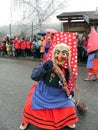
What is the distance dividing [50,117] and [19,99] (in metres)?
2.04

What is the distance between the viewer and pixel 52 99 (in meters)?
4.38

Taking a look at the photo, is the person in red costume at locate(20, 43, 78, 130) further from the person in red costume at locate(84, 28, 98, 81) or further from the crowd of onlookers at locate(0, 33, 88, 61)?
the crowd of onlookers at locate(0, 33, 88, 61)

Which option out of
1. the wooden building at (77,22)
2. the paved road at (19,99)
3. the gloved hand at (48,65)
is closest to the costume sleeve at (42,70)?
the gloved hand at (48,65)

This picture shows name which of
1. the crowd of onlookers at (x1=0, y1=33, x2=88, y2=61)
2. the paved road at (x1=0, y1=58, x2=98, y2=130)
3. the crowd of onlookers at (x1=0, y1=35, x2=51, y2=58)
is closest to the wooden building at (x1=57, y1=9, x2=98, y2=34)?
the crowd of onlookers at (x1=0, y1=33, x2=88, y2=61)

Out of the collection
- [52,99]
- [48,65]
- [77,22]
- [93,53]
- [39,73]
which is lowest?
[52,99]

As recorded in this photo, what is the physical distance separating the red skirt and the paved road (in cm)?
30

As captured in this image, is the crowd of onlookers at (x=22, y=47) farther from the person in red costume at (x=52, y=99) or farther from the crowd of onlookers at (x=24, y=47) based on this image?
the person in red costume at (x=52, y=99)

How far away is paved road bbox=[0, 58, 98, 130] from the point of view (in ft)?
15.9

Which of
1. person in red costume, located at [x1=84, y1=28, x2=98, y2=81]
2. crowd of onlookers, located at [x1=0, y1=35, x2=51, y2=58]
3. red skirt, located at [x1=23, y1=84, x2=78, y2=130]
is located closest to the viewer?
red skirt, located at [x1=23, y1=84, x2=78, y2=130]

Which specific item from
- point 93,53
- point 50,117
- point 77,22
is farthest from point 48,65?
point 77,22

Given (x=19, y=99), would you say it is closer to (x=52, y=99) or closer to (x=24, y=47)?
(x=52, y=99)

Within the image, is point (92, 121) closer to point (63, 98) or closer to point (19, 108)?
point (63, 98)

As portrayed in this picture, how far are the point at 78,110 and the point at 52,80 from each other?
1293 millimetres

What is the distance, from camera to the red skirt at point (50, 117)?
4.33 meters
